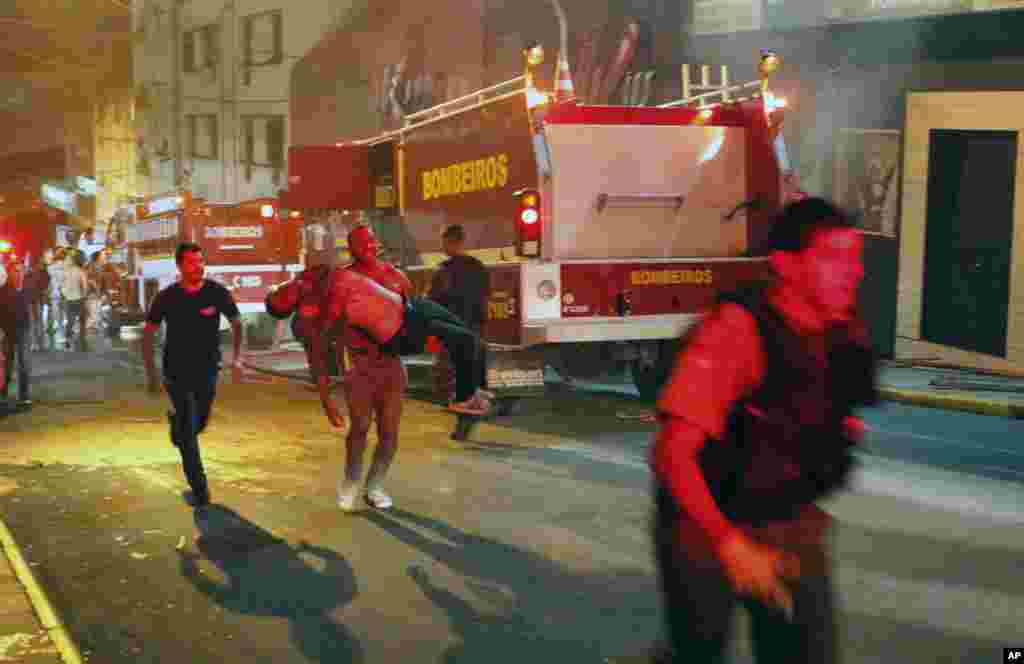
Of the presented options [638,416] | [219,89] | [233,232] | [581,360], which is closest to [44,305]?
[233,232]

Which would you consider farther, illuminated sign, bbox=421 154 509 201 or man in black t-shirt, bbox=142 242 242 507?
illuminated sign, bbox=421 154 509 201

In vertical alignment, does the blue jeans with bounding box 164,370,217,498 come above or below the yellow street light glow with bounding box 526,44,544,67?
below

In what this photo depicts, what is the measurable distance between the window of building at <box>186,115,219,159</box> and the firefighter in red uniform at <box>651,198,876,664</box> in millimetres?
42882

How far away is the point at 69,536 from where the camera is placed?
6.92 metres

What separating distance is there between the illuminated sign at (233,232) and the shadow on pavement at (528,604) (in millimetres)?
17568

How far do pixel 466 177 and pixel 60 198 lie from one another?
162ft

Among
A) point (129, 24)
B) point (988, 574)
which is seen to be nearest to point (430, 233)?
point (988, 574)

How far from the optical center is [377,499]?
737 cm

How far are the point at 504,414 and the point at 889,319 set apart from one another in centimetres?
766

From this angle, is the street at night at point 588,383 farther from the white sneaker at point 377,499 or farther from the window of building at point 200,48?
the window of building at point 200,48

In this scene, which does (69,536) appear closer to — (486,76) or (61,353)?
(61,353)

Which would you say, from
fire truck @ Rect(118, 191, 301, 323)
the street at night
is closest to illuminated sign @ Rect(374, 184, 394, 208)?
the street at night

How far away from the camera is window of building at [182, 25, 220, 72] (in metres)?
44.0

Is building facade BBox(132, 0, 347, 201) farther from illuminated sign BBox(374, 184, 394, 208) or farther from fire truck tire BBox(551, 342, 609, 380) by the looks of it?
fire truck tire BBox(551, 342, 609, 380)
